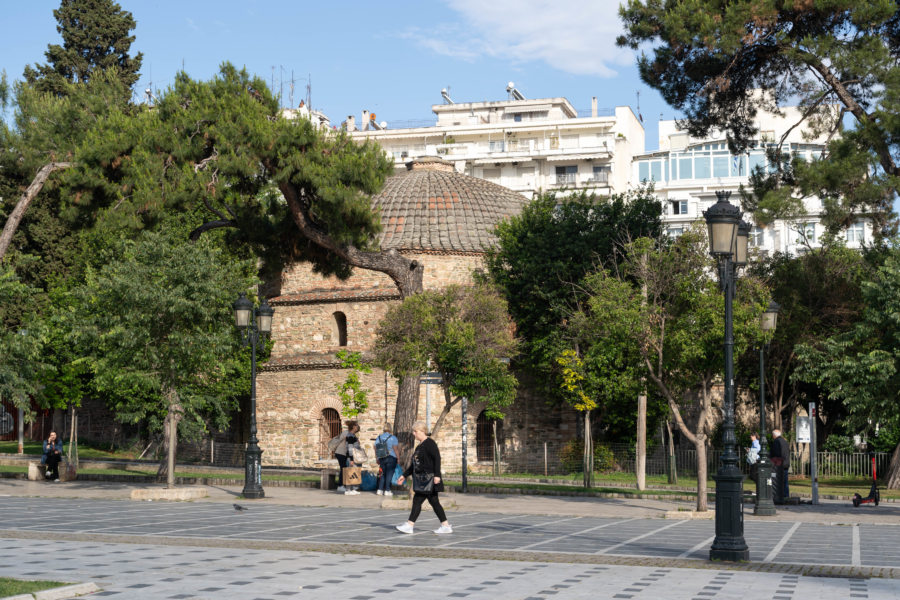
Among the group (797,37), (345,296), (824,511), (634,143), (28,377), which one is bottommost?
(824,511)

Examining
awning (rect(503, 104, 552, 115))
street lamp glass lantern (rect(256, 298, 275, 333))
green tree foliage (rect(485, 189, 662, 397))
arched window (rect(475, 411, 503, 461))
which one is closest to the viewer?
street lamp glass lantern (rect(256, 298, 275, 333))

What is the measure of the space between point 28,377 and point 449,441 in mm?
14884

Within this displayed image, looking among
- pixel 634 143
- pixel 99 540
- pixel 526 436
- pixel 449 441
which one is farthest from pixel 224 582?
pixel 634 143

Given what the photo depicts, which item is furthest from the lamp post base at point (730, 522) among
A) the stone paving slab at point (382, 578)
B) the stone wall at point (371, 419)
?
the stone wall at point (371, 419)

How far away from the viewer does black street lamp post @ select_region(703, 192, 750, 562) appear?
12336 millimetres

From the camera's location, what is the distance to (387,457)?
22.9m

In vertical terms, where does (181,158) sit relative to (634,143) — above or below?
below

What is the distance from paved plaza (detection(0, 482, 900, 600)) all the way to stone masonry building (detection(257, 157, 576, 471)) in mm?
16809

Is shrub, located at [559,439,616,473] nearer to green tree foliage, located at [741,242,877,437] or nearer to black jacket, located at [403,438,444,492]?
green tree foliage, located at [741,242,877,437]

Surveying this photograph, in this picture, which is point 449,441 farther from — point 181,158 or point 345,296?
point 181,158

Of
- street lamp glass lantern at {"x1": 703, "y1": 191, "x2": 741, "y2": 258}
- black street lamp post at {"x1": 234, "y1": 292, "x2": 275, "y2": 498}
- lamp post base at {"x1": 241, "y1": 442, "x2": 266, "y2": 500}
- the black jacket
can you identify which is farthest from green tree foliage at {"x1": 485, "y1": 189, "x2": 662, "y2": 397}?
street lamp glass lantern at {"x1": 703, "y1": 191, "x2": 741, "y2": 258}

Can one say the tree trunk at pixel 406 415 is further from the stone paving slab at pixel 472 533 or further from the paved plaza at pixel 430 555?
the paved plaza at pixel 430 555

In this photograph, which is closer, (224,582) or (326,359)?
(224,582)

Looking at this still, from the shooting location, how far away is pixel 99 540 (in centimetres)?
1395
